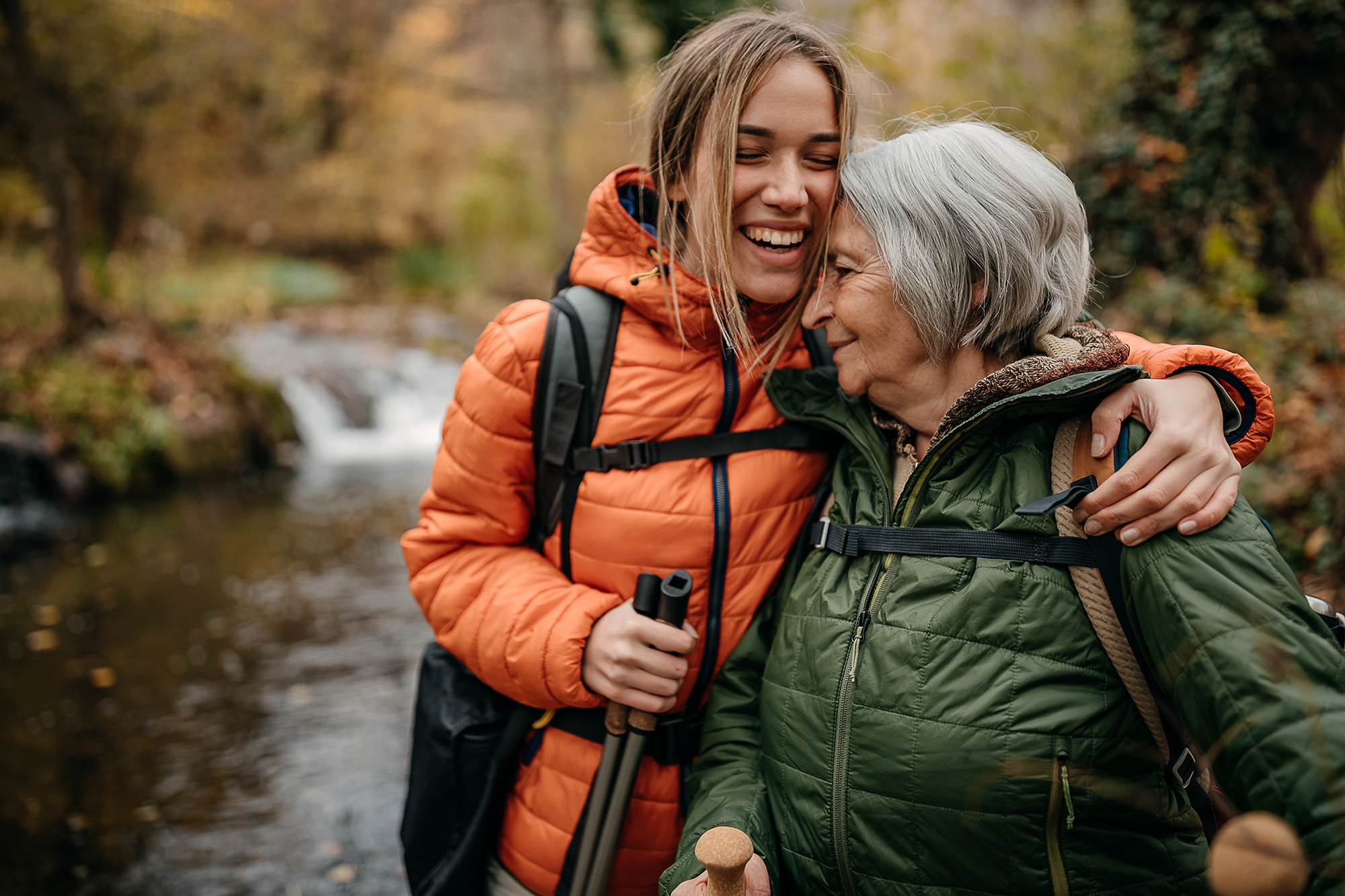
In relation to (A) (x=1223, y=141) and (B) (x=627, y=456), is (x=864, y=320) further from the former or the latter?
(A) (x=1223, y=141)

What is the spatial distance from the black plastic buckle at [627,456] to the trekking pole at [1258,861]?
1.24 m

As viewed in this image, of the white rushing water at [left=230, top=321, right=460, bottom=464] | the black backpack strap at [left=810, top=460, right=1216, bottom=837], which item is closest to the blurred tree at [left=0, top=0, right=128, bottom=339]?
the white rushing water at [left=230, top=321, right=460, bottom=464]

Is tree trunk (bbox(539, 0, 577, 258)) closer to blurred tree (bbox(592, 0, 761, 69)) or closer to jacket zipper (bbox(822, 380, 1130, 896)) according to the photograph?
blurred tree (bbox(592, 0, 761, 69))

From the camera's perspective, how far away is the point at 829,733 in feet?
5.13

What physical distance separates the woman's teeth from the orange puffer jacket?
15 cm

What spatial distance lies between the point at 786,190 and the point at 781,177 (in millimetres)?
37

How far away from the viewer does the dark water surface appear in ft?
12.9

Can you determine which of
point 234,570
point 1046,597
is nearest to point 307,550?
point 234,570

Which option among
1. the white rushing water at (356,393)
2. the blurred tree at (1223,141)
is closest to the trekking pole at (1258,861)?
the blurred tree at (1223,141)

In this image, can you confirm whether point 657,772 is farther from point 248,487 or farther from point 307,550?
point 248,487

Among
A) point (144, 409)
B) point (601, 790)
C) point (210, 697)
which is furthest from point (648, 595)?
point (144, 409)

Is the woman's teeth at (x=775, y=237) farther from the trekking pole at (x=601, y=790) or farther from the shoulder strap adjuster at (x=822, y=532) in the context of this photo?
the trekking pole at (x=601, y=790)

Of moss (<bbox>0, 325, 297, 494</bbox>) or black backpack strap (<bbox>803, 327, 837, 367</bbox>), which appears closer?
black backpack strap (<bbox>803, 327, 837, 367</bbox>)

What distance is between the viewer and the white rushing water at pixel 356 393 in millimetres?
12703
